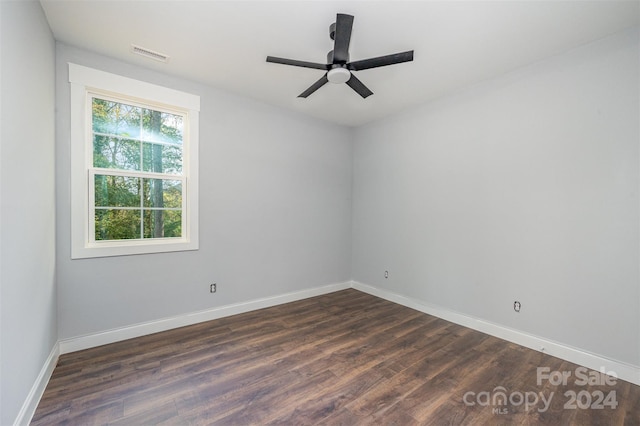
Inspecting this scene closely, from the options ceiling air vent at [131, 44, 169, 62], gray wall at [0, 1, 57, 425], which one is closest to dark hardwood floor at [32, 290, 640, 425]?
gray wall at [0, 1, 57, 425]

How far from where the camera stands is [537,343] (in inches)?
106

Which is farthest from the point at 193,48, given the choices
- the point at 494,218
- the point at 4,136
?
the point at 494,218

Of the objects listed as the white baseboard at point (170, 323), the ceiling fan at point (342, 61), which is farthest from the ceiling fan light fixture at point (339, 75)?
the white baseboard at point (170, 323)

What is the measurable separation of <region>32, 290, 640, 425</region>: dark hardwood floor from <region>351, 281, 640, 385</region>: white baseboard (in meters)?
0.09

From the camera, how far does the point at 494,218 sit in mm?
3041

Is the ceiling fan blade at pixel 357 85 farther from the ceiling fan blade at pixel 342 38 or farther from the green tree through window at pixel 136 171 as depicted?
the green tree through window at pixel 136 171

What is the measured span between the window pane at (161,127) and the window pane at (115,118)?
0.07 meters

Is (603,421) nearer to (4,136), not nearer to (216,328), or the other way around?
(216,328)

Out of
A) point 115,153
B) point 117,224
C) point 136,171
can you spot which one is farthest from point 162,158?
point 117,224

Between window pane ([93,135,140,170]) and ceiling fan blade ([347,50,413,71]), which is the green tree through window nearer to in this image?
window pane ([93,135,140,170])

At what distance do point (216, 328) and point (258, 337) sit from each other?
0.57 m

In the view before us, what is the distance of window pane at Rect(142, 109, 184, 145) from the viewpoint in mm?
2984

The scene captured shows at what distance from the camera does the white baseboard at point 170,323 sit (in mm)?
2565

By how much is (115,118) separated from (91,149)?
411mm
